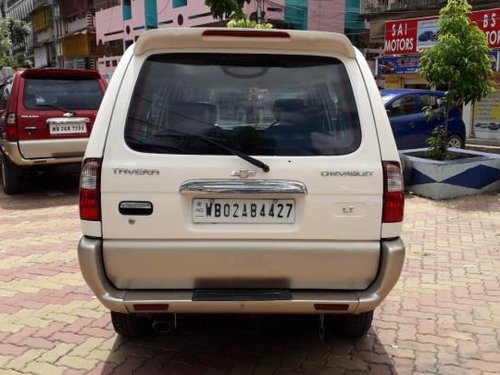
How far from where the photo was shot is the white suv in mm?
2686

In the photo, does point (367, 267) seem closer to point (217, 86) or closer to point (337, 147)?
point (337, 147)

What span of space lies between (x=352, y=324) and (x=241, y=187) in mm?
1326

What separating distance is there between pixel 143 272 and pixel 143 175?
1.57 feet

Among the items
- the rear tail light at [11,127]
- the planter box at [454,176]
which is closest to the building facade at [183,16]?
the rear tail light at [11,127]

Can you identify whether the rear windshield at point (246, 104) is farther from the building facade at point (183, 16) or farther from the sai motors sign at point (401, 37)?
the sai motors sign at point (401, 37)

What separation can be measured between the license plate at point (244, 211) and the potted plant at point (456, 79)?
5.64 m

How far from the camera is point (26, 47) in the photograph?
68375 mm

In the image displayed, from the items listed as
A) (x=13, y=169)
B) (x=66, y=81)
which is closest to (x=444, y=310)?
(x=66, y=81)

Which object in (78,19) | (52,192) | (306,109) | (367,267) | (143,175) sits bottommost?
(52,192)

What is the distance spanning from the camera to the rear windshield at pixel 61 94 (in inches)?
304

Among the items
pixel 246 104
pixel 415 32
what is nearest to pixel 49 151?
pixel 246 104

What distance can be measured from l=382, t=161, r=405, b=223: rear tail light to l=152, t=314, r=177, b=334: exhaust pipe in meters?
1.44

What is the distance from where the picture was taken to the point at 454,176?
7953 millimetres

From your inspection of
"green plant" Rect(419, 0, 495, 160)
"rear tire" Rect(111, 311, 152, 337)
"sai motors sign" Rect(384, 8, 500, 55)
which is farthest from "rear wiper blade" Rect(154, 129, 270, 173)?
"sai motors sign" Rect(384, 8, 500, 55)
